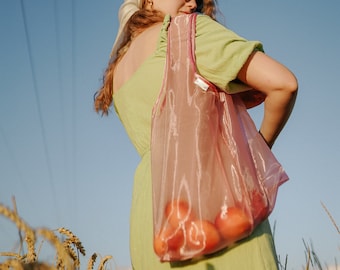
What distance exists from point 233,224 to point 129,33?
81 centimetres

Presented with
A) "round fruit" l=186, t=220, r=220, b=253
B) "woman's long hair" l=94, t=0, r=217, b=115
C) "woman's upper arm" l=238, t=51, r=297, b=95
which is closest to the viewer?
"round fruit" l=186, t=220, r=220, b=253

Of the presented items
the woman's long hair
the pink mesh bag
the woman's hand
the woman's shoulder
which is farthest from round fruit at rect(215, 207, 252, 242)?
the woman's long hair

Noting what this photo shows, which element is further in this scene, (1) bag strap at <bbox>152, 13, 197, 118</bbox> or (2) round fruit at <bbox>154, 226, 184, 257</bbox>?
(1) bag strap at <bbox>152, 13, 197, 118</bbox>

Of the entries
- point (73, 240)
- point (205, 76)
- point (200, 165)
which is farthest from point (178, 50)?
point (73, 240)

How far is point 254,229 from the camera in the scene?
125 centimetres

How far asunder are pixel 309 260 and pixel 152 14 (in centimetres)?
143

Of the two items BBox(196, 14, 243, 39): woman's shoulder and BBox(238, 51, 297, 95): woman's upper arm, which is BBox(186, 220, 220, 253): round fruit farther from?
BBox(196, 14, 243, 39): woman's shoulder

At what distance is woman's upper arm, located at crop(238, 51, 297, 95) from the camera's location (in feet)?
4.24

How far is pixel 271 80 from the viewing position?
1.30m

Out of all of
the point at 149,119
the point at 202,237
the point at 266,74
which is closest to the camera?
the point at 202,237

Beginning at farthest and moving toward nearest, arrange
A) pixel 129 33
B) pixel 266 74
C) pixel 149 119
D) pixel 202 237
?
1. pixel 129 33
2. pixel 149 119
3. pixel 266 74
4. pixel 202 237

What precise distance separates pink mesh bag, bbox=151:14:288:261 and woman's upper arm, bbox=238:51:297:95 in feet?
0.31

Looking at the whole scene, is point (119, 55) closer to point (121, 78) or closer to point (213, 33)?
point (121, 78)

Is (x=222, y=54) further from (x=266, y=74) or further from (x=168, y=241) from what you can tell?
(x=168, y=241)
